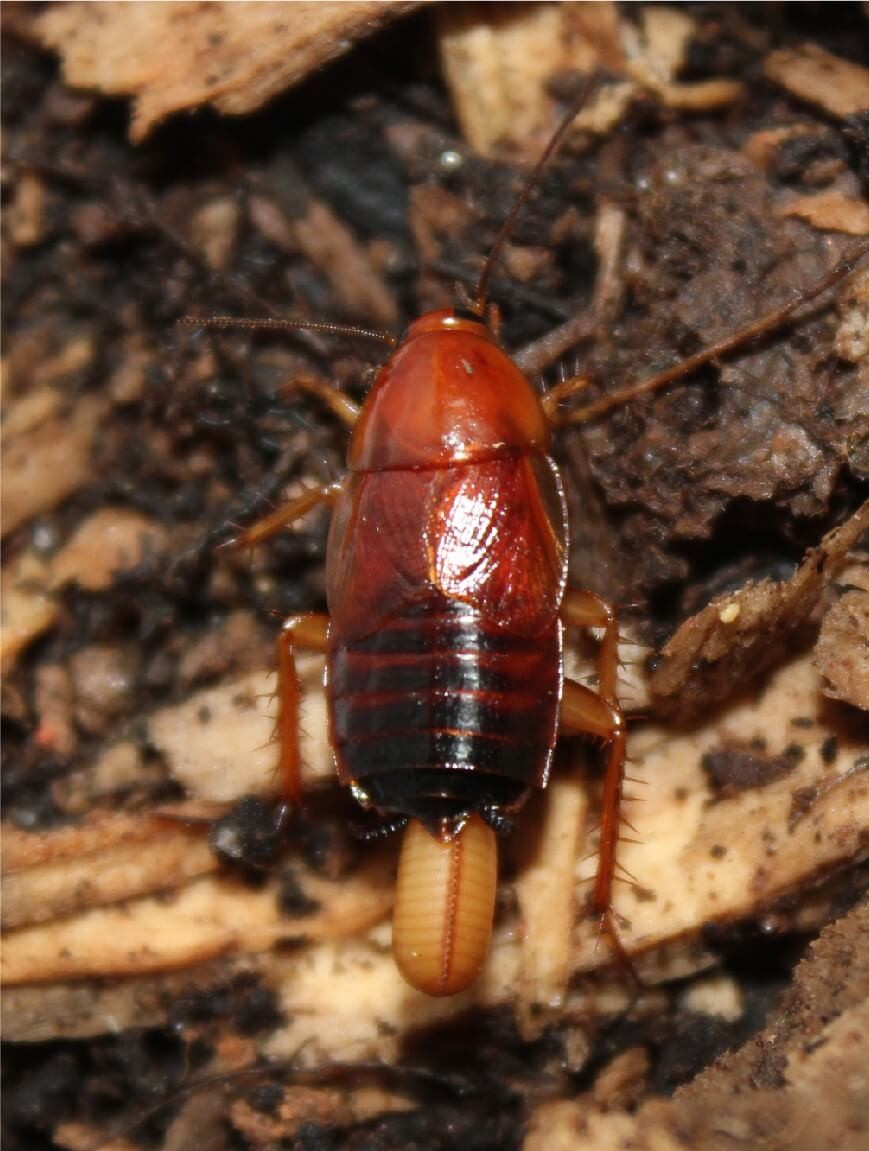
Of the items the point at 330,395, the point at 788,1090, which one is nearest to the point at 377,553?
the point at 330,395

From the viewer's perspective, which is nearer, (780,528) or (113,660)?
(780,528)

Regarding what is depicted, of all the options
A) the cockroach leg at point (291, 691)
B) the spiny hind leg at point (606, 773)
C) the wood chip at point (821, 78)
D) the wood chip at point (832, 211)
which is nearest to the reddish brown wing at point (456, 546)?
the cockroach leg at point (291, 691)

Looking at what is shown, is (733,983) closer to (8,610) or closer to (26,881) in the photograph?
(26,881)

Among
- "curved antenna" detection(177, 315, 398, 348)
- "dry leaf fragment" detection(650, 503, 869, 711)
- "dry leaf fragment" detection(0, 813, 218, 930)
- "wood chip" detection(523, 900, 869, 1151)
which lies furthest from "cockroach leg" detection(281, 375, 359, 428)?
"wood chip" detection(523, 900, 869, 1151)

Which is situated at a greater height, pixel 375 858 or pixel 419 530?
pixel 419 530

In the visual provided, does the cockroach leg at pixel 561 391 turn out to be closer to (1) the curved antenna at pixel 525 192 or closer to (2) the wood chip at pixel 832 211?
(1) the curved antenna at pixel 525 192

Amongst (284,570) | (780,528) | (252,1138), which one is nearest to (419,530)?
(284,570)
